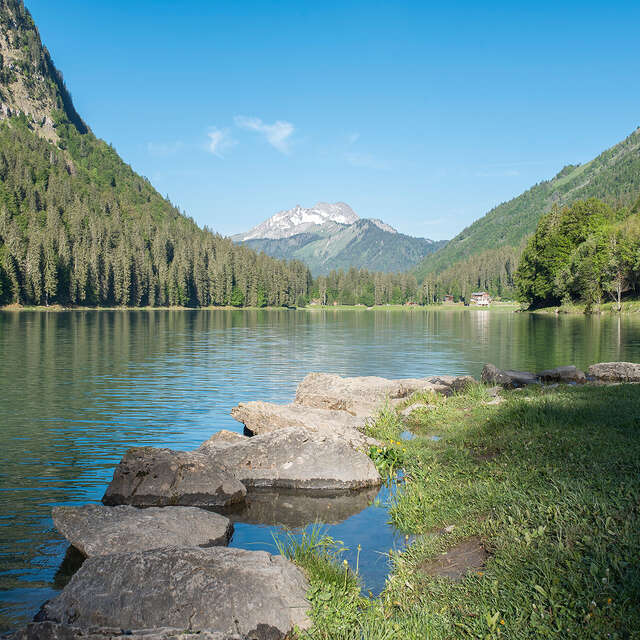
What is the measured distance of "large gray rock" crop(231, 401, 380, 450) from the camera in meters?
17.6

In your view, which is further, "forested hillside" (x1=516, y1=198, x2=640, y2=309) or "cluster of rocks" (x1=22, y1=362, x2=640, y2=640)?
"forested hillside" (x1=516, y1=198, x2=640, y2=309)

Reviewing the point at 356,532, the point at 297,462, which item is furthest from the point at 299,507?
the point at 356,532

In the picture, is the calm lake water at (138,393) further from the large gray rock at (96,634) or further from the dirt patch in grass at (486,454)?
the large gray rock at (96,634)

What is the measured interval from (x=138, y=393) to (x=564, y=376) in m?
23.6

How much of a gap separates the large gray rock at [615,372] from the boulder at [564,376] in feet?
3.20

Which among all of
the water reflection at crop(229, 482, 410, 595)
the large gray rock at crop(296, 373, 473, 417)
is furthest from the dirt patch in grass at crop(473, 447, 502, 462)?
the large gray rock at crop(296, 373, 473, 417)

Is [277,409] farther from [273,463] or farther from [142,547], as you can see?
[142,547]

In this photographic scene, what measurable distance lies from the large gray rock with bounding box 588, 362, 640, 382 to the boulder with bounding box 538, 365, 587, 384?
0.98m

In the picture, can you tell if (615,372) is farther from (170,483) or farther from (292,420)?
(170,483)

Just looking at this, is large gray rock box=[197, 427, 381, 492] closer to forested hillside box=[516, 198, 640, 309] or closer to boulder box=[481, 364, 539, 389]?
boulder box=[481, 364, 539, 389]

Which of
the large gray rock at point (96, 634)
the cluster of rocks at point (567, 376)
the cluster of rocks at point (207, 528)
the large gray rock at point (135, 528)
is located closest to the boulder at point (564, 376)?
the cluster of rocks at point (567, 376)

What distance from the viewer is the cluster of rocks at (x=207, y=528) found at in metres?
6.89

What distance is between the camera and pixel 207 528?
10594mm

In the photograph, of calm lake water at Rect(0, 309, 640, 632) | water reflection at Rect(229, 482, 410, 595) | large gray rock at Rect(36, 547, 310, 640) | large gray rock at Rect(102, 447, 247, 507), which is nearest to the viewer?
large gray rock at Rect(36, 547, 310, 640)
